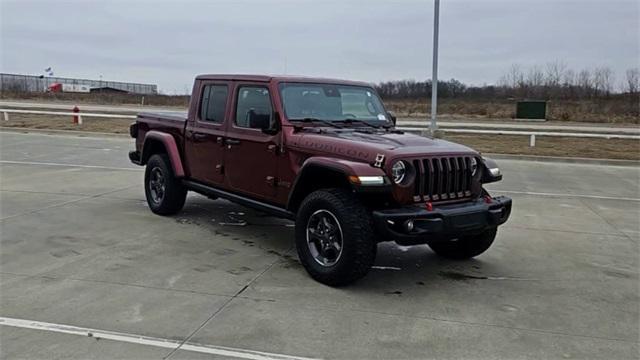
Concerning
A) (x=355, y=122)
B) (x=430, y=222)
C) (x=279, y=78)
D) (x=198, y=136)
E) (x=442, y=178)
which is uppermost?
(x=279, y=78)

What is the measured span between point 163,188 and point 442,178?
13.5 ft

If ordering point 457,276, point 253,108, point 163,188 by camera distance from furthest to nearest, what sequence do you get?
point 163,188 → point 253,108 → point 457,276

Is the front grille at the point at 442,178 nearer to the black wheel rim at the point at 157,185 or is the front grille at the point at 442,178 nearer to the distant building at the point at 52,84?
the black wheel rim at the point at 157,185

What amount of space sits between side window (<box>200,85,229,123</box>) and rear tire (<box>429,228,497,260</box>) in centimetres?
290

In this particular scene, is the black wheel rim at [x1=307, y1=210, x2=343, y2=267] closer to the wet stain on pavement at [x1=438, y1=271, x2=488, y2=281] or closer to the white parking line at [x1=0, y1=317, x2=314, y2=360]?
the wet stain on pavement at [x1=438, y1=271, x2=488, y2=281]

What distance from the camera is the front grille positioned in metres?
5.02

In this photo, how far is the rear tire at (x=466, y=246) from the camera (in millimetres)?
5887

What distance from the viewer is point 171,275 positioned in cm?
532

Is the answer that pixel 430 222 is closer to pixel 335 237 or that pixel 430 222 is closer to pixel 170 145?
pixel 335 237

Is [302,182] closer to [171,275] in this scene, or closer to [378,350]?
[171,275]

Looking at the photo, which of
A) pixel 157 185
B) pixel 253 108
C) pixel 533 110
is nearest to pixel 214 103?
pixel 253 108

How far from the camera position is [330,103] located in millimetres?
6324

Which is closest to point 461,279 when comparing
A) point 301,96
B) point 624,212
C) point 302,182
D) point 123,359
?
point 302,182

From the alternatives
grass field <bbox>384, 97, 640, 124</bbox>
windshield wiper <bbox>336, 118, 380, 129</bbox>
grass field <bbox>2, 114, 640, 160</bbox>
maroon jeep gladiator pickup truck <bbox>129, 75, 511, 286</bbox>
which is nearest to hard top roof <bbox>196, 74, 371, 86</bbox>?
maroon jeep gladiator pickup truck <bbox>129, 75, 511, 286</bbox>
